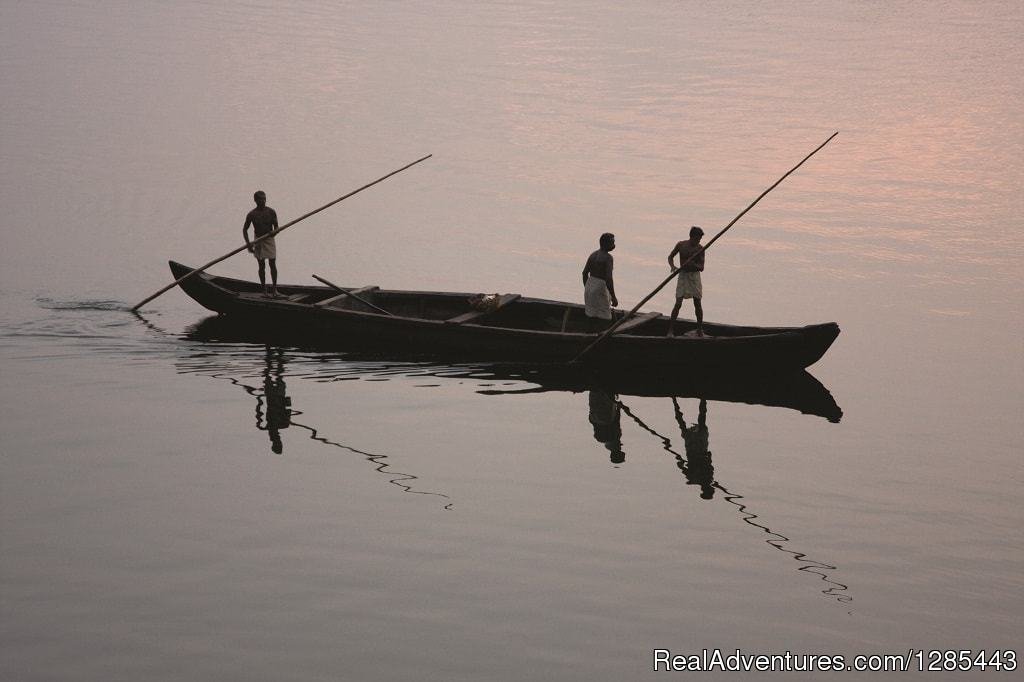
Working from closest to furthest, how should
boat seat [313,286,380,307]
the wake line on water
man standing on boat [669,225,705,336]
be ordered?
man standing on boat [669,225,705,336], boat seat [313,286,380,307], the wake line on water

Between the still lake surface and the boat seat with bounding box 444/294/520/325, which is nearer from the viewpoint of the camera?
the still lake surface

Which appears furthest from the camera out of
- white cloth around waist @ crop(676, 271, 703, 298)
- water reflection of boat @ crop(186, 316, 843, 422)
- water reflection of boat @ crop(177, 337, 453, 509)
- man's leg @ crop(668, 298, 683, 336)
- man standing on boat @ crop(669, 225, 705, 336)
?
man's leg @ crop(668, 298, 683, 336)

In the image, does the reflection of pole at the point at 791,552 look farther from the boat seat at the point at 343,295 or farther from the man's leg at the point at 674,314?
the boat seat at the point at 343,295

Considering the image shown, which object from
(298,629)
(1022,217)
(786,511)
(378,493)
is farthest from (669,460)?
(1022,217)

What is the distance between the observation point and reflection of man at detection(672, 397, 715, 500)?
11.5 metres

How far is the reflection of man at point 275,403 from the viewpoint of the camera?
12328 millimetres

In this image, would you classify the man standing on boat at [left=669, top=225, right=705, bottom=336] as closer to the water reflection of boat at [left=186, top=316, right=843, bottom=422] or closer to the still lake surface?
the water reflection of boat at [left=186, top=316, right=843, bottom=422]

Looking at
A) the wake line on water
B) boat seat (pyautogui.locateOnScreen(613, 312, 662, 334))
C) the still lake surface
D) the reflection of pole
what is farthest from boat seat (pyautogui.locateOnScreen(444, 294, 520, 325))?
the wake line on water

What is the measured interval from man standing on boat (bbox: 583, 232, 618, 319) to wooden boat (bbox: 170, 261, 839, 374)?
297 millimetres

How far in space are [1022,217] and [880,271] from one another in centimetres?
449

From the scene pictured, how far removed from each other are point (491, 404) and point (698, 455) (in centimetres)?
216

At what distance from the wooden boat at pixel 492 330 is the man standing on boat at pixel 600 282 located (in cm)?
30

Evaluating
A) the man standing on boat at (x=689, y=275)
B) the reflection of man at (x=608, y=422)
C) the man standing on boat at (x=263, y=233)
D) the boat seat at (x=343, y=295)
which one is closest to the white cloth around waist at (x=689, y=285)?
the man standing on boat at (x=689, y=275)

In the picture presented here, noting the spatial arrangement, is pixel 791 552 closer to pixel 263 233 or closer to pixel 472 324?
pixel 472 324
